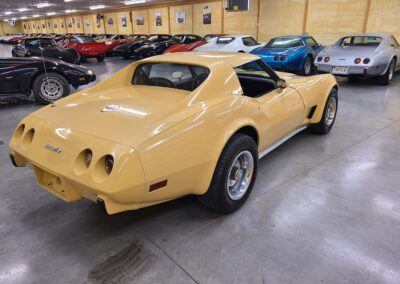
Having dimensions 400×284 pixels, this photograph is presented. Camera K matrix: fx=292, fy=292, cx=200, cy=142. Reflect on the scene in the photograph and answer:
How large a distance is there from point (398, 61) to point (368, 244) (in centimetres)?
796

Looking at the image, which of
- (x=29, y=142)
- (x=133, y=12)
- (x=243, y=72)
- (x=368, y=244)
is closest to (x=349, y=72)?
(x=243, y=72)

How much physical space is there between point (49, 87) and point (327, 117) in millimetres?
5286

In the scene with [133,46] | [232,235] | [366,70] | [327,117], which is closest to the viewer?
[232,235]

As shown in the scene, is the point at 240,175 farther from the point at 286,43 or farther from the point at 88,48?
the point at 88,48

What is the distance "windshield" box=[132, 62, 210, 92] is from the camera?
2467mm

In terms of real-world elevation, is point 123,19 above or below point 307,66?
above

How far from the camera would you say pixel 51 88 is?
6016 mm

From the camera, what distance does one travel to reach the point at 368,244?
1.99 metres

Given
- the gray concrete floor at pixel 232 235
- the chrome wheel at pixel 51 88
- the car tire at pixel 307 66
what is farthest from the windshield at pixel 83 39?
the gray concrete floor at pixel 232 235

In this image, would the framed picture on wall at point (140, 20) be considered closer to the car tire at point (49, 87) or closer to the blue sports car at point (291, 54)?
the blue sports car at point (291, 54)

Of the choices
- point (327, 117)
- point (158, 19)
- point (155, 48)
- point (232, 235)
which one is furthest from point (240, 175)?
point (158, 19)

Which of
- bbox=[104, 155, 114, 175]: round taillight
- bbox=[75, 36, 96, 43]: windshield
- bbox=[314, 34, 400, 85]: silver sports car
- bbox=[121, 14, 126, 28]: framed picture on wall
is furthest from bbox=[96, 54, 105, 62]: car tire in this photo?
bbox=[104, 155, 114, 175]: round taillight

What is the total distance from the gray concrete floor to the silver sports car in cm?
432

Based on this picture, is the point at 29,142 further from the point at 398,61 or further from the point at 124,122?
the point at 398,61
